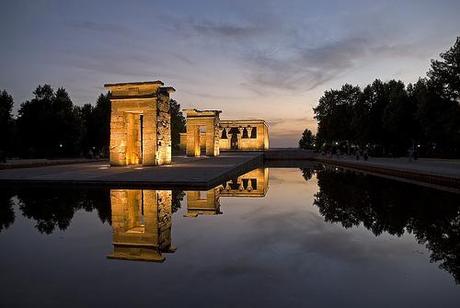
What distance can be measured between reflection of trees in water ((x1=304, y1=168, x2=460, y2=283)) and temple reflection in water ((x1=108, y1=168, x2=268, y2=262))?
3.24 metres

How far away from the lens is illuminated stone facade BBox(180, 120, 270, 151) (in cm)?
6384

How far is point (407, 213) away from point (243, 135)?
56.0m

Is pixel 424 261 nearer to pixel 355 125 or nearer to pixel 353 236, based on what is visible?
pixel 353 236

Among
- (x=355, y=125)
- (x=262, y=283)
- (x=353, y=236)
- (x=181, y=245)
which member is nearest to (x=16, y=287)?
(x=181, y=245)

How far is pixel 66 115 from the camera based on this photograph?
38781 mm

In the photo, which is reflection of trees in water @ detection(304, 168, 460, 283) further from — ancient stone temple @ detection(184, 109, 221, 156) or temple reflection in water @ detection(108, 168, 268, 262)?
ancient stone temple @ detection(184, 109, 221, 156)

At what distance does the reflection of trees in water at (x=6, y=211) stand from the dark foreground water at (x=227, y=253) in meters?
0.06

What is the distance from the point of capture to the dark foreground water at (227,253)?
4105 millimetres

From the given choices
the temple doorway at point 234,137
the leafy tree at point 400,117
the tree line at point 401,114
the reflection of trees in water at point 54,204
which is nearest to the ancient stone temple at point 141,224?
the reflection of trees in water at point 54,204

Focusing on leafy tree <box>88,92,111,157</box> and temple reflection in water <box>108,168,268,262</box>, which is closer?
temple reflection in water <box>108,168,268,262</box>

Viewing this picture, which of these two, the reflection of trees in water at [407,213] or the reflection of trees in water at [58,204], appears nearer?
the reflection of trees in water at [407,213]

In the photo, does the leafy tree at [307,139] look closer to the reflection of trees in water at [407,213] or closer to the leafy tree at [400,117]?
the leafy tree at [400,117]

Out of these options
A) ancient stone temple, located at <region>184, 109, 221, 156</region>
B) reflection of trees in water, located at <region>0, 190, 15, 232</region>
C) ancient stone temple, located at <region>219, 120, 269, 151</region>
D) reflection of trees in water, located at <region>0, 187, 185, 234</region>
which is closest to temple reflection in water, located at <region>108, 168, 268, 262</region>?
reflection of trees in water, located at <region>0, 187, 185, 234</region>

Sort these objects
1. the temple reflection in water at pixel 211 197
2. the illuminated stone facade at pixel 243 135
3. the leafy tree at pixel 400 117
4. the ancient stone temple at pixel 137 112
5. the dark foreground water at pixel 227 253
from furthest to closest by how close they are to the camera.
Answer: the illuminated stone facade at pixel 243 135 → the leafy tree at pixel 400 117 → the ancient stone temple at pixel 137 112 → the temple reflection in water at pixel 211 197 → the dark foreground water at pixel 227 253
